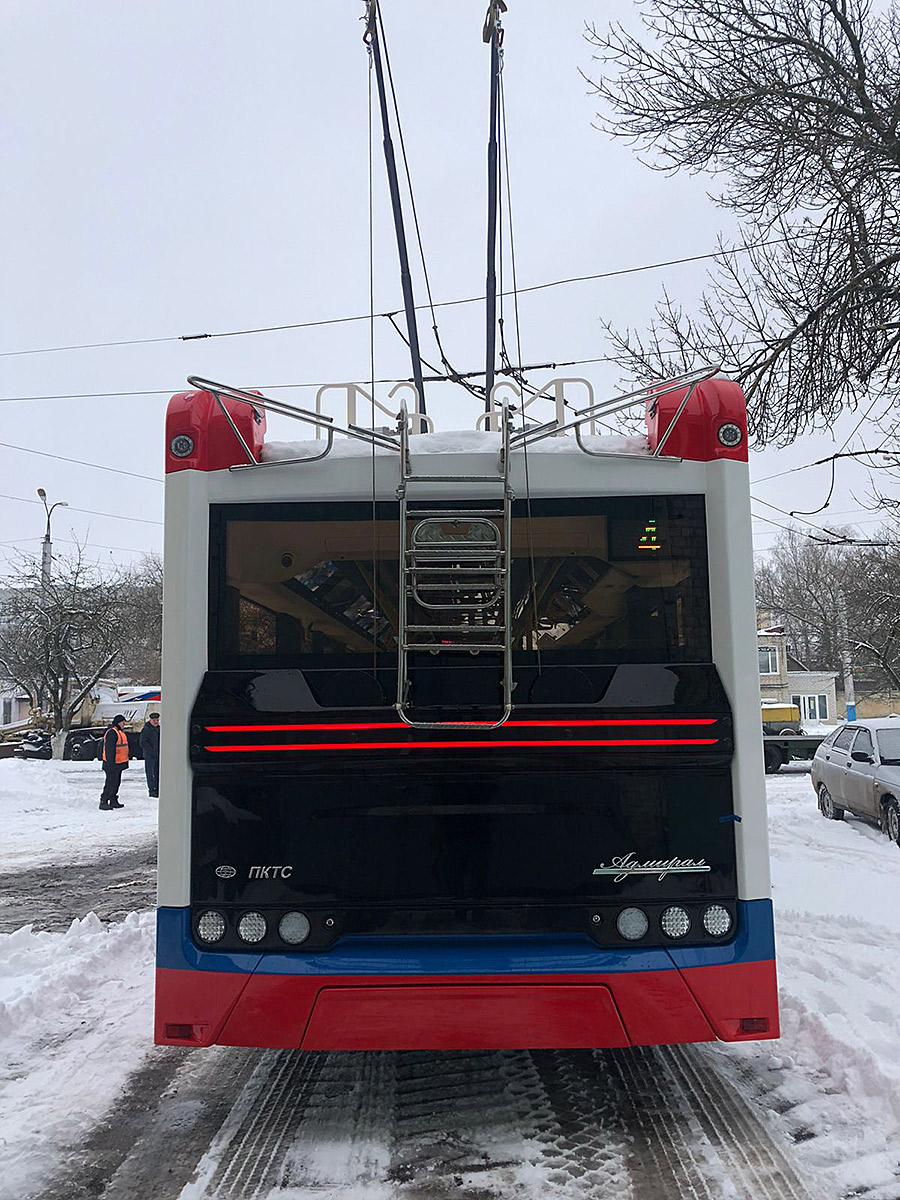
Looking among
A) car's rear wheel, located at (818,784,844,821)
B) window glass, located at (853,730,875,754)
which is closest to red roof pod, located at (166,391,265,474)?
window glass, located at (853,730,875,754)

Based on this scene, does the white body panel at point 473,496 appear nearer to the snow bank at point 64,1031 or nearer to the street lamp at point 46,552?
the snow bank at point 64,1031

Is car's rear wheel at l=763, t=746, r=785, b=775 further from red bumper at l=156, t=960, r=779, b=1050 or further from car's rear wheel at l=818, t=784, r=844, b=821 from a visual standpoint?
car's rear wheel at l=818, t=784, r=844, b=821

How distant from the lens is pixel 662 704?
4.04 metres

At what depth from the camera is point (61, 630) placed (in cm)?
2870

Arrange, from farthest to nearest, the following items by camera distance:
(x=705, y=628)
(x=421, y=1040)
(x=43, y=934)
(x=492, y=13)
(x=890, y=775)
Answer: (x=890, y=775) < (x=43, y=934) < (x=492, y=13) < (x=705, y=628) < (x=421, y=1040)

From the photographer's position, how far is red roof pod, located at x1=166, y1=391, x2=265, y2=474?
170 inches

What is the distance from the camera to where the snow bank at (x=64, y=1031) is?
4.26 m

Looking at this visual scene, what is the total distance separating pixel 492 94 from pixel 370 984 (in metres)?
5.03


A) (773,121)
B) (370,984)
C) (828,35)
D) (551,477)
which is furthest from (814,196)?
(370,984)

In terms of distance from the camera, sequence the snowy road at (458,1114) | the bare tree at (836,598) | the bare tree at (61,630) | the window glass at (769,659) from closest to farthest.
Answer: the snowy road at (458,1114) → the bare tree at (836,598) → the bare tree at (61,630) → the window glass at (769,659)

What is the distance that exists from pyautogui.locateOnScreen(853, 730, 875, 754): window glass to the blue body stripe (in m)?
10.5

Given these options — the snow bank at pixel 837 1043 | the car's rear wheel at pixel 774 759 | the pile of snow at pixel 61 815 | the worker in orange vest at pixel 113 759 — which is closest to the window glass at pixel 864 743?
the snow bank at pixel 837 1043

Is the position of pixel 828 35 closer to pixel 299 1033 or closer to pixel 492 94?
pixel 492 94

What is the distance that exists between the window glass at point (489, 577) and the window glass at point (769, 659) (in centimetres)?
5625
